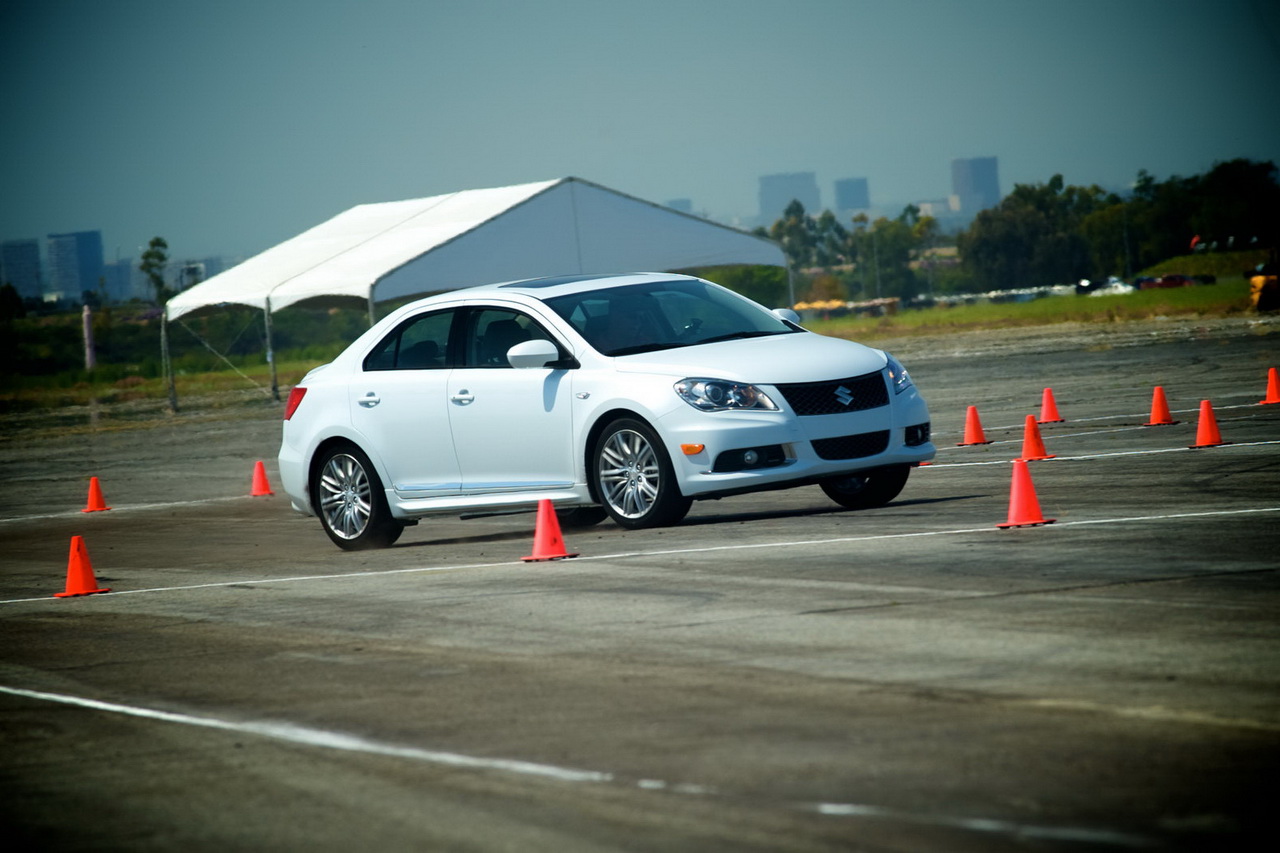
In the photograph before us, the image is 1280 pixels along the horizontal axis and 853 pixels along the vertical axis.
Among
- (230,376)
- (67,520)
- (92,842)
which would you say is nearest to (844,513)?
(92,842)

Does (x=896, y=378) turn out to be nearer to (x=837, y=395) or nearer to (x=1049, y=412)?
(x=837, y=395)

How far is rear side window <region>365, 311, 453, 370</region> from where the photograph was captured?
1330 cm

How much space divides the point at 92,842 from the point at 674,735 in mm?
1932

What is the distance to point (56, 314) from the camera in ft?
343

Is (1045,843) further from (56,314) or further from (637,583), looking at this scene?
(56,314)

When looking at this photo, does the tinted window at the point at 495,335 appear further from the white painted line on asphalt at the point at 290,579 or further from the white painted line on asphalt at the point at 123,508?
the white painted line on asphalt at the point at 123,508

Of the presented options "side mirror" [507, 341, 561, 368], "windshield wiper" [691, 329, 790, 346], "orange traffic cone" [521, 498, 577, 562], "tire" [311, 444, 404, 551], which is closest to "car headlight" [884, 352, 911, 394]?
"windshield wiper" [691, 329, 790, 346]

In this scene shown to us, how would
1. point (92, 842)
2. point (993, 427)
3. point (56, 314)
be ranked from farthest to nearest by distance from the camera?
1. point (56, 314)
2. point (993, 427)
3. point (92, 842)

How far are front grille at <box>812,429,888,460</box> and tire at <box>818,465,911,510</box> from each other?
1.57 feet

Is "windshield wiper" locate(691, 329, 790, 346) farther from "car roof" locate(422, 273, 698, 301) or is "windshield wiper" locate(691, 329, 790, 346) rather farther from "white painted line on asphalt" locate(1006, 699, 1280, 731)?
"white painted line on asphalt" locate(1006, 699, 1280, 731)

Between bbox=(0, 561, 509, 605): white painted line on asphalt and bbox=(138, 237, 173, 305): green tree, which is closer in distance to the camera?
bbox=(0, 561, 509, 605): white painted line on asphalt

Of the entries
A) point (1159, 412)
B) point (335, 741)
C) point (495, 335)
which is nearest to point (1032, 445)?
point (1159, 412)

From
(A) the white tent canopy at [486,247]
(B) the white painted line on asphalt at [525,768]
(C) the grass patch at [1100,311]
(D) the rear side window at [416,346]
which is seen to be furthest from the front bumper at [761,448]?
(C) the grass patch at [1100,311]

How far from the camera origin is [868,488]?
42.1 ft
